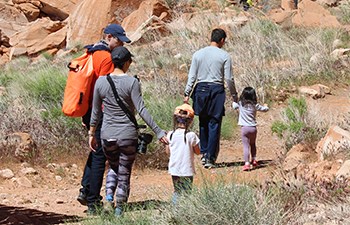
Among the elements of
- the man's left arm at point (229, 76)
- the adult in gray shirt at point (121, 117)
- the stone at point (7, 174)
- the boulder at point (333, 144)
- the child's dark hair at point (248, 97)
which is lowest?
the stone at point (7, 174)

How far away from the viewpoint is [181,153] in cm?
650

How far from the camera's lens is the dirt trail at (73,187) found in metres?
6.98

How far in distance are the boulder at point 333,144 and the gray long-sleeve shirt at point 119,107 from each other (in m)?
1.73

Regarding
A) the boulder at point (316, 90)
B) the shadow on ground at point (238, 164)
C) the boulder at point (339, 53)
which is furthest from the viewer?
the boulder at point (339, 53)

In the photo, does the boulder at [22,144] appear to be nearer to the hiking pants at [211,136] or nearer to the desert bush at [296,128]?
the hiking pants at [211,136]

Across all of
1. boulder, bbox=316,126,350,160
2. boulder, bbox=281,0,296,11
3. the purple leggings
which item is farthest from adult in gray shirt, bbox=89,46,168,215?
boulder, bbox=281,0,296,11

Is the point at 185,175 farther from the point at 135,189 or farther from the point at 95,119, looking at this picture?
the point at 135,189

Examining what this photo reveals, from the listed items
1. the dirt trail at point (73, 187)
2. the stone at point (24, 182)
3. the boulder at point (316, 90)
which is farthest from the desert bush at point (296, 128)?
the stone at point (24, 182)

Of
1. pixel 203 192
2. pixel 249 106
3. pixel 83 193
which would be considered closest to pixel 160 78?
pixel 249 106

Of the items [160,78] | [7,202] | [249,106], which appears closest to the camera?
[7,202]

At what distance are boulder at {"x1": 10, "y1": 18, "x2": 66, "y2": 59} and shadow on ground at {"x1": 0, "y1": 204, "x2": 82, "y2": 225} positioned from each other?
1819 centimetres

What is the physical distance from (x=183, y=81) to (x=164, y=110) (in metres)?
3.57

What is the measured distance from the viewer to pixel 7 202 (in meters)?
Answer: 7.71

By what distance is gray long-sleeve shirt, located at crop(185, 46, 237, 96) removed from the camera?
359 inches
